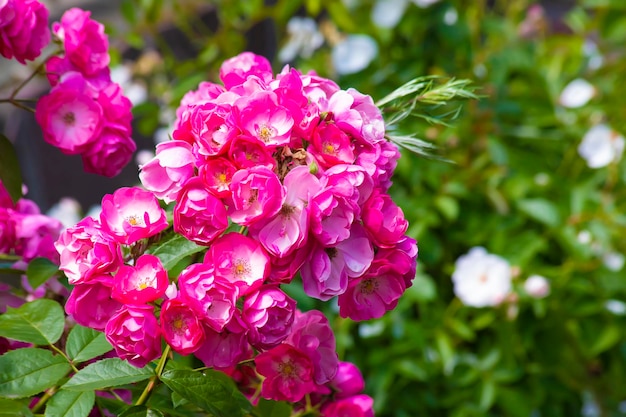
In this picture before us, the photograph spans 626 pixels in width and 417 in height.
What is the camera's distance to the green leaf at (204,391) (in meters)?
0.48

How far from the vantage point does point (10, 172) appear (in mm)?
645

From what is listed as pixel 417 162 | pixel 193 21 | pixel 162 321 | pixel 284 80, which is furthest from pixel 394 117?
pixel 193 21

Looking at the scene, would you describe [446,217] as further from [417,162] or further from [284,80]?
[284,80]

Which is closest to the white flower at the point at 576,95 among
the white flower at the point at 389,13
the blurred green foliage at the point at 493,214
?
the blurred green foliage at the point at 493,214

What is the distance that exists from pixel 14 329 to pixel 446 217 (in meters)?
1.13

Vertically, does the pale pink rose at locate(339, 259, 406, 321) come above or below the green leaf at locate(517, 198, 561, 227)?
above

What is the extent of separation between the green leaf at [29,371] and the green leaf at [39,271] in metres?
0.09

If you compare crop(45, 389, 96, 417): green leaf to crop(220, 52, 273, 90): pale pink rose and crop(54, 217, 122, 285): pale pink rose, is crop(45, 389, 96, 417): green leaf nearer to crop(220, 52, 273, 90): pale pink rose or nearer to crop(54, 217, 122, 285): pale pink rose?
crop(54, 217, 122, 285): pale pink rose

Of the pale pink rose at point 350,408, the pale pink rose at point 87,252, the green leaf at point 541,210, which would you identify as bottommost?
the green leaf at point 541,210

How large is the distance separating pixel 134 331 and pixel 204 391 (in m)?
0.06

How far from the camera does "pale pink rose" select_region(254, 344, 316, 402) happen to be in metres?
0.55

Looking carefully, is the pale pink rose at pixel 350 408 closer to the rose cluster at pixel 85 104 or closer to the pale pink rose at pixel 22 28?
the rose cluster at pixel 85 104

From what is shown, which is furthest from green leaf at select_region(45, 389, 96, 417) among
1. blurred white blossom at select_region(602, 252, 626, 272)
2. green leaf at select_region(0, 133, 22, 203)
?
blurred white blossom at select_region(602, 252, 626, 272)

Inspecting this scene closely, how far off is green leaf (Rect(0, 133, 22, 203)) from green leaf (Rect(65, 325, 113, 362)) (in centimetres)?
15
